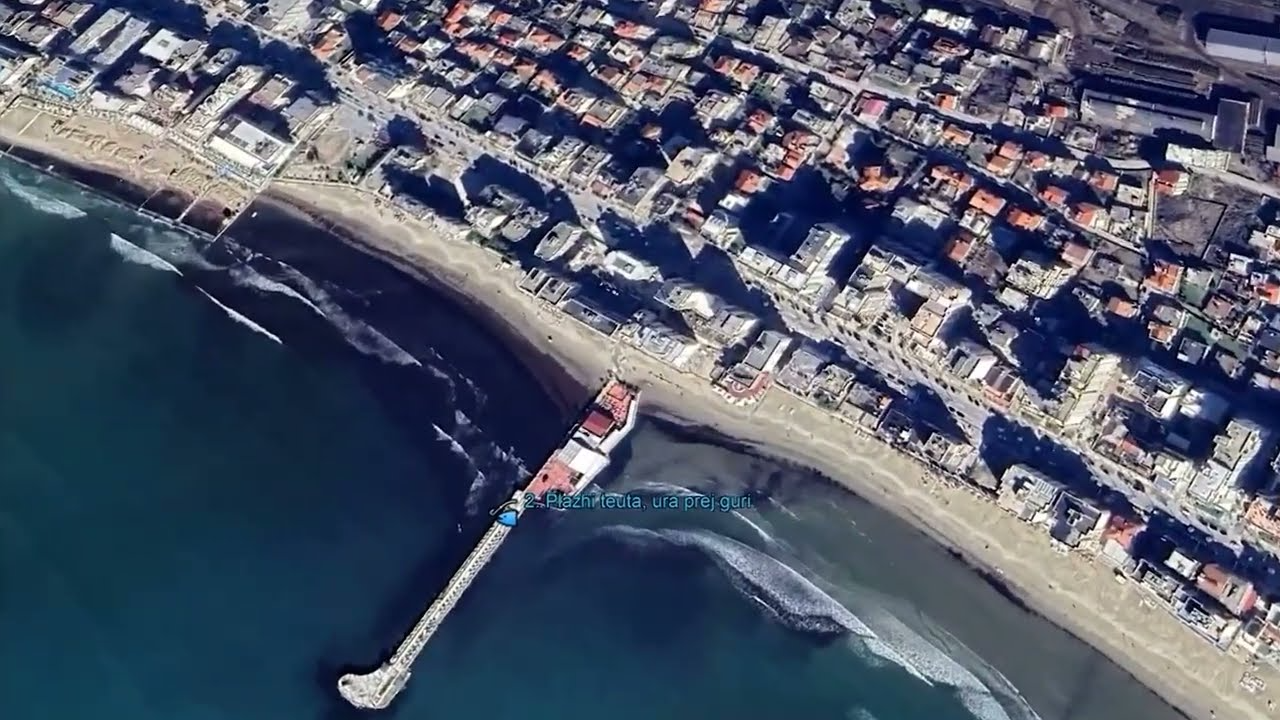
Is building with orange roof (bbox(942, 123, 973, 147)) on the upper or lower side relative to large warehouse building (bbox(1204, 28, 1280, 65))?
lower

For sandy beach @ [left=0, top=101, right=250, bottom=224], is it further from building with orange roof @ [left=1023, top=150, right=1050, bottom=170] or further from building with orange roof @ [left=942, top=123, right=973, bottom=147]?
building with orange roof @ [left=1023, top=150, right=1050, bottom=170]

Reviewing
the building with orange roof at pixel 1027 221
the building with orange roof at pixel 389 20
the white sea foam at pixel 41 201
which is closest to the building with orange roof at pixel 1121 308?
the building with orange roof at pixel 1027 221

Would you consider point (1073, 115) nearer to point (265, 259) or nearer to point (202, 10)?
point (265, 259)

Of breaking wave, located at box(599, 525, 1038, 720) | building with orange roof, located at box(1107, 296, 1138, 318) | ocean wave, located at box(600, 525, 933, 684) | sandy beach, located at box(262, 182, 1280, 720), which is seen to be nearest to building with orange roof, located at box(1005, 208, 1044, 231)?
building with orange roof, located at box(1107, 296, 1138, 318)

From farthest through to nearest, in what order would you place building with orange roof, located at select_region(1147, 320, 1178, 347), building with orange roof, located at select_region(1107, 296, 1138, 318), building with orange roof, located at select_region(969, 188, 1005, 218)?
building with orange roof, located at select_region(969, 188, 1005, 218) < building with orange roof, located at select_region(1107, 296, 1138, 318) < building with orange roof, located at select_region(1147, 320, 1178, 347)

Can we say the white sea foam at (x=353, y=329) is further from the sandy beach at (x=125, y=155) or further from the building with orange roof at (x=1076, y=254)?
the building with orange roof at (x=1076, y=254)

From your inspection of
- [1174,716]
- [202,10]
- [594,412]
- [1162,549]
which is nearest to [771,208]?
[594,412]

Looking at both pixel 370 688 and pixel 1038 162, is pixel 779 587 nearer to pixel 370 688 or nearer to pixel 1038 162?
pixel 370 688
